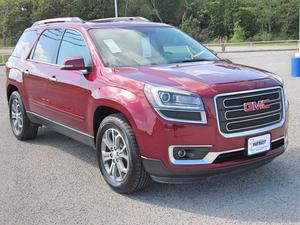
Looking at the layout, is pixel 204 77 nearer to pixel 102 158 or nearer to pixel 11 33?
pixel 102 158

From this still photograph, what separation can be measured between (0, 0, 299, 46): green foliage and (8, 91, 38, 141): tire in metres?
52.9

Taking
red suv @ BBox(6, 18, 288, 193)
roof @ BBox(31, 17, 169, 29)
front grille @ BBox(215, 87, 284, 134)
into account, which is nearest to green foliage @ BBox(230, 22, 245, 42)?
roof @ BBox(31, 17, 169, 29)

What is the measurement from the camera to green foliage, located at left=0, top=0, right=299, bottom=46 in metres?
59.8

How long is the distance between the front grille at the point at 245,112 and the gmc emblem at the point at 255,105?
0.03ft

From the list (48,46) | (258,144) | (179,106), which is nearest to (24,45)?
(48,46)

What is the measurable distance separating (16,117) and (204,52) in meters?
3.44

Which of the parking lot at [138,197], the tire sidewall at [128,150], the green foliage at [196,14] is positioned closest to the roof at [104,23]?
the tire sidewall at [128,150]

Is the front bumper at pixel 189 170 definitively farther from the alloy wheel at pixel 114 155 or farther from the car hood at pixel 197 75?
the car hood at pixel 197 75

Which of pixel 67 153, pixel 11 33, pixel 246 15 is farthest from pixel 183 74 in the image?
pixel 246 15

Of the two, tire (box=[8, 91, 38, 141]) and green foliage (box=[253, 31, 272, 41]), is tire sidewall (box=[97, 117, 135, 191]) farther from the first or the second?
green foliage (box=[253, 31, 272, 41])

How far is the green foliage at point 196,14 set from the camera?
196 ft

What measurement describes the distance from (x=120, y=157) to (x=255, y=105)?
151cm

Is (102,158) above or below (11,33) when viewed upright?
above

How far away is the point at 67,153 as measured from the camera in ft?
22.9
